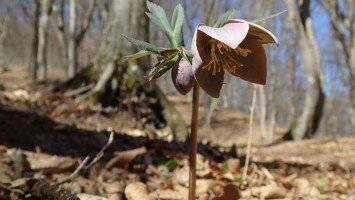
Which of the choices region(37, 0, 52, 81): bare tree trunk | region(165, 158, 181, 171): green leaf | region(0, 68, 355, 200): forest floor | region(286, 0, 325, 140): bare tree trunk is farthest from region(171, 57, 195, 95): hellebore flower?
region(37, 0, 52, 81): bare tree trunk

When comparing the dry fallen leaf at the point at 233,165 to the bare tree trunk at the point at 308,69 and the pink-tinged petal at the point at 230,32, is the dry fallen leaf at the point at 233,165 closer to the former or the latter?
the pink-tinged petal at the point at 230,32

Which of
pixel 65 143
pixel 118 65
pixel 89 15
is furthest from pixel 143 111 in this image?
pixel 89 15

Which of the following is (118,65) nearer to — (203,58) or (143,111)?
(143,111)

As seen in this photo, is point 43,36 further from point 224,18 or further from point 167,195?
point 224,18

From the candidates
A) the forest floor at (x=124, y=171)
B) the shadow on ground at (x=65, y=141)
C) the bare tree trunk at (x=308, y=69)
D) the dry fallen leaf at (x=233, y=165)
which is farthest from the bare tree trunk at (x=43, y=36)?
the dry fallen leaf at (x=233, y=165)

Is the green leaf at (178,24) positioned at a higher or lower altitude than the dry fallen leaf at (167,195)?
higher
